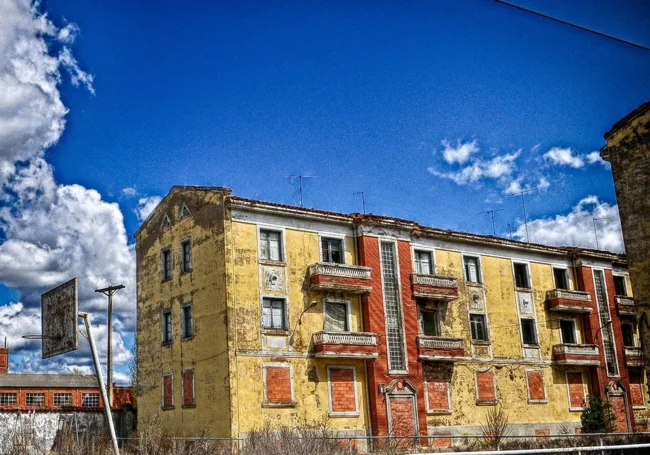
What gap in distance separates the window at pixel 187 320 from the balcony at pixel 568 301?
20.4 metres

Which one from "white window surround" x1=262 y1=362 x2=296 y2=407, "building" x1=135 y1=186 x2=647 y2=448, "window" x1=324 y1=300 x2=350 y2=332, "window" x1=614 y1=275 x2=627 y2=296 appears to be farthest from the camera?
"window" x1=614 y1=275 x2=627 y2=296

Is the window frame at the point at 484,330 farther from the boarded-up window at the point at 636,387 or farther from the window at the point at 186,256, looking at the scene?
the window at the point at 186,256

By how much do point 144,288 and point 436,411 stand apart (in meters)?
16.1

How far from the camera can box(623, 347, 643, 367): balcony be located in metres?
42.2

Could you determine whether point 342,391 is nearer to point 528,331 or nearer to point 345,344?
point 345,344

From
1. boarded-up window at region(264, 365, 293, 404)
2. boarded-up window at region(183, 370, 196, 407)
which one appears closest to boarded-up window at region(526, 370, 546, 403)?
boarded-up window at region(264, 365, 293, 404)

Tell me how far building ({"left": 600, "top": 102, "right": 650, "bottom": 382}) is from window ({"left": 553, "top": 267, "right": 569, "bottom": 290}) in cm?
1847

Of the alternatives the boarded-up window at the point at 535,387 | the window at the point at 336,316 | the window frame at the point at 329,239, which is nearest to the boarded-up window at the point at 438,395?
the window at the point at 336,316

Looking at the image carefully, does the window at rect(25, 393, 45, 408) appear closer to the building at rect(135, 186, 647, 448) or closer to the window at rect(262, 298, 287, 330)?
the building at rect(135, 186, 647, 448)

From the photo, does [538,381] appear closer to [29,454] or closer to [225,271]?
[225,271]

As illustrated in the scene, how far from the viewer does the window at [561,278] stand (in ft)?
140

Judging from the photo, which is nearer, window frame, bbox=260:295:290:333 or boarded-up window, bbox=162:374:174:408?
window frame, bbox=260:295:290:333

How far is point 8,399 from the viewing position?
199 ft

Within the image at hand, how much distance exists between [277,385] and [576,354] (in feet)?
60.2
